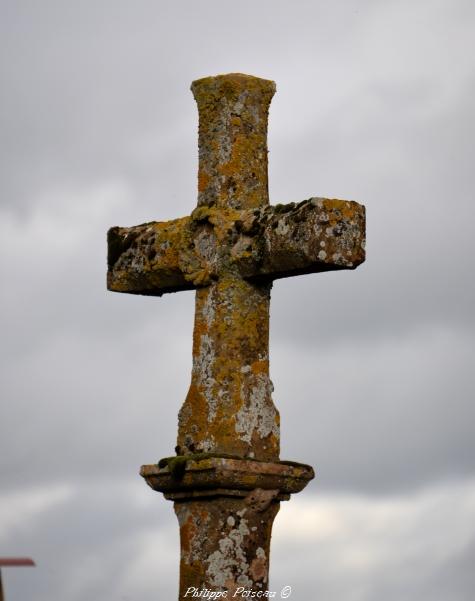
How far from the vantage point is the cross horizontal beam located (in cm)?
795

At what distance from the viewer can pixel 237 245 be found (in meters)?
8.46

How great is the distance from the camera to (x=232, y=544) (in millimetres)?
7984

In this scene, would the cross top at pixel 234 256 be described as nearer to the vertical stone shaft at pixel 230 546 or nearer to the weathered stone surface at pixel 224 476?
the weathered stone surface at pixel 224 476

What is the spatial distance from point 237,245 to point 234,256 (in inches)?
3.2

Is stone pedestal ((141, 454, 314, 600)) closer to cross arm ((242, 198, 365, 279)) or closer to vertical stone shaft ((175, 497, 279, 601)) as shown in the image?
vertical stone shaft ((175, 497, 279, 601))

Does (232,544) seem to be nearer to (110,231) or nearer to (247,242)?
(247,242)

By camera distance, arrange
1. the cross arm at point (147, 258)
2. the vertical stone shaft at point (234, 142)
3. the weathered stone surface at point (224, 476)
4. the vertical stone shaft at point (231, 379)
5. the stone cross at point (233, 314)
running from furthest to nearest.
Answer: the cross arm at point (147, 258), the vertical stone shaft at point (234, 142), the vertical stone shaft at point (231, 379), the stone cross at point (233, 314), the weathered stone surface at point (224, 476)

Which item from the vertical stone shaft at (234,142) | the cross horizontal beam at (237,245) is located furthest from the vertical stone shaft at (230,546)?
the vertical stone shaft at (234,142)

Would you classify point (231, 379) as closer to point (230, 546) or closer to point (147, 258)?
point (230, 546)

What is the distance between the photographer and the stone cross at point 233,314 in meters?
7.97

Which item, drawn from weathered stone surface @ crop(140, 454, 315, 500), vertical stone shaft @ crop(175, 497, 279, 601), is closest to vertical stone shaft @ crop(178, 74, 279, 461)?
weathered stone surface @ crop(140, 454, 315, 500)

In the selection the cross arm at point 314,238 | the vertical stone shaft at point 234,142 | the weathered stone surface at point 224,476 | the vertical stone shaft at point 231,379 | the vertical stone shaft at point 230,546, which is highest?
the vertical stone shaft at point 234,142

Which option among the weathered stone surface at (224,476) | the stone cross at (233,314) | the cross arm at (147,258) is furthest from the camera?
the cross arm at (147,258)

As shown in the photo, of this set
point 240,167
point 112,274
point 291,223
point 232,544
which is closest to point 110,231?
point 112,274
